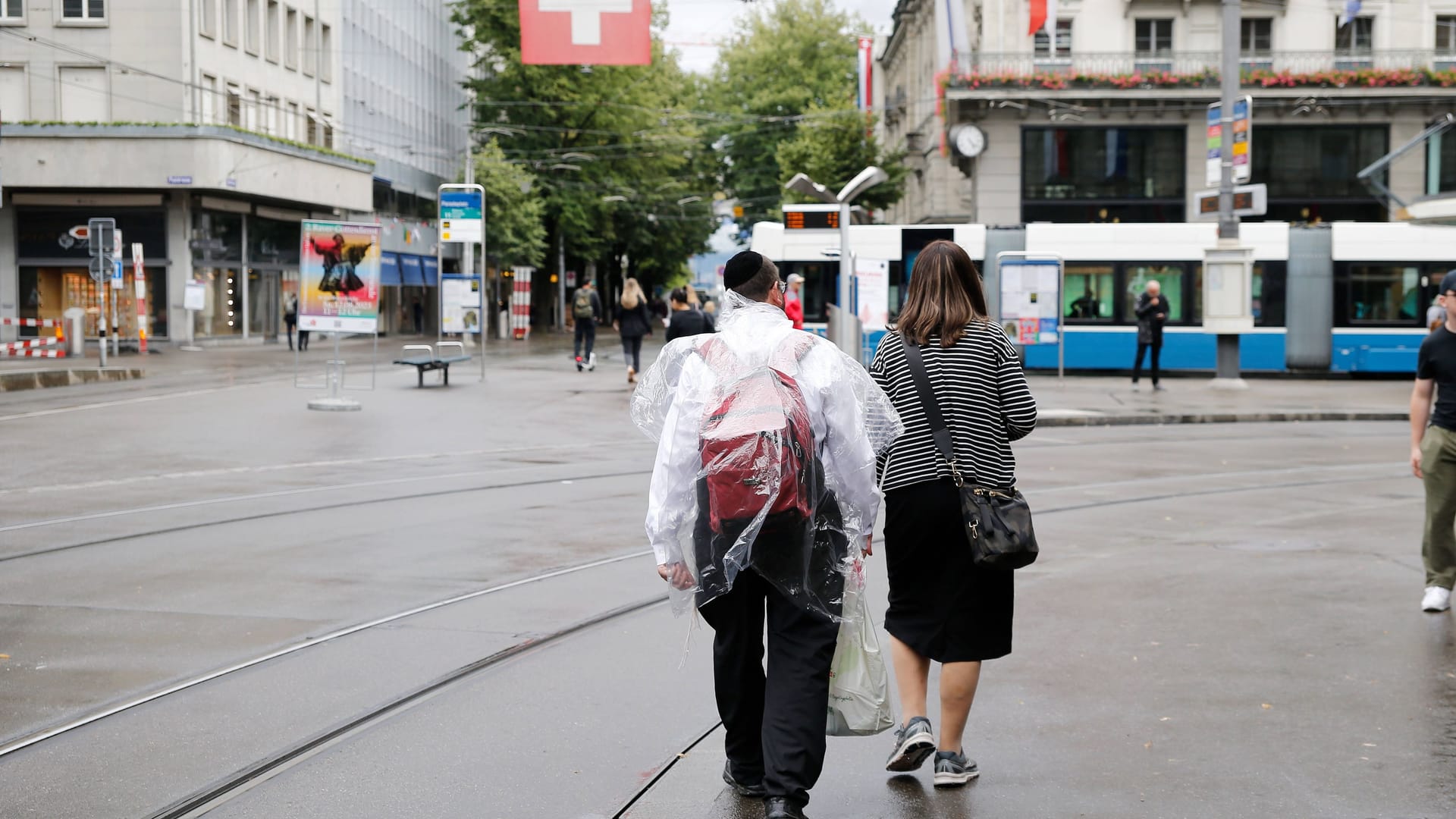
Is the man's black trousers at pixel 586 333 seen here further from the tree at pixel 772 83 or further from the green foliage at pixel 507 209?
the tree at pixel 772 83

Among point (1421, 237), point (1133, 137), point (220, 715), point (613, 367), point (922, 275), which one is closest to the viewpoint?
point (922, 275)

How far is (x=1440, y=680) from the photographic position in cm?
637

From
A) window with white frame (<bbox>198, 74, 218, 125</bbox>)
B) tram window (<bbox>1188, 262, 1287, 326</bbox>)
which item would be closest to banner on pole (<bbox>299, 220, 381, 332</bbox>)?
tram window (<bbox>1188, 262, 1287, 326</bbox>)

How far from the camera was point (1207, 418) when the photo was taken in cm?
2173

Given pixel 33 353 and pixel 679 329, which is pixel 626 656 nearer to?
pixel 679 329

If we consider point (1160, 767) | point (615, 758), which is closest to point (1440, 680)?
point (1160, 767)

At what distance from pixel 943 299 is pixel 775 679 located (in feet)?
4.43

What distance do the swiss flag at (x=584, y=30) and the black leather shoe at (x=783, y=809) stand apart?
565 inches

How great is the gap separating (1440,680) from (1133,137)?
3760cm

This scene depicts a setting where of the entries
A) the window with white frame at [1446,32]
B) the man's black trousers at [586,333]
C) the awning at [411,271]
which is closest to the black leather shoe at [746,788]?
the man's black trousers at [586,333]

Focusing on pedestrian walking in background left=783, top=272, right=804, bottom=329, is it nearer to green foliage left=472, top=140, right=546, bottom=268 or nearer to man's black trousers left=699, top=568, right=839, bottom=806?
man's black trousers left=699, top=568, right=839, bottom=806

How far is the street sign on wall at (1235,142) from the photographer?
25094 mm

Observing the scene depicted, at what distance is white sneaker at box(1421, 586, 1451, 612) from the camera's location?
25.5 feet

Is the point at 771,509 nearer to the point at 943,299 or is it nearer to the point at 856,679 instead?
the point at 856,679
